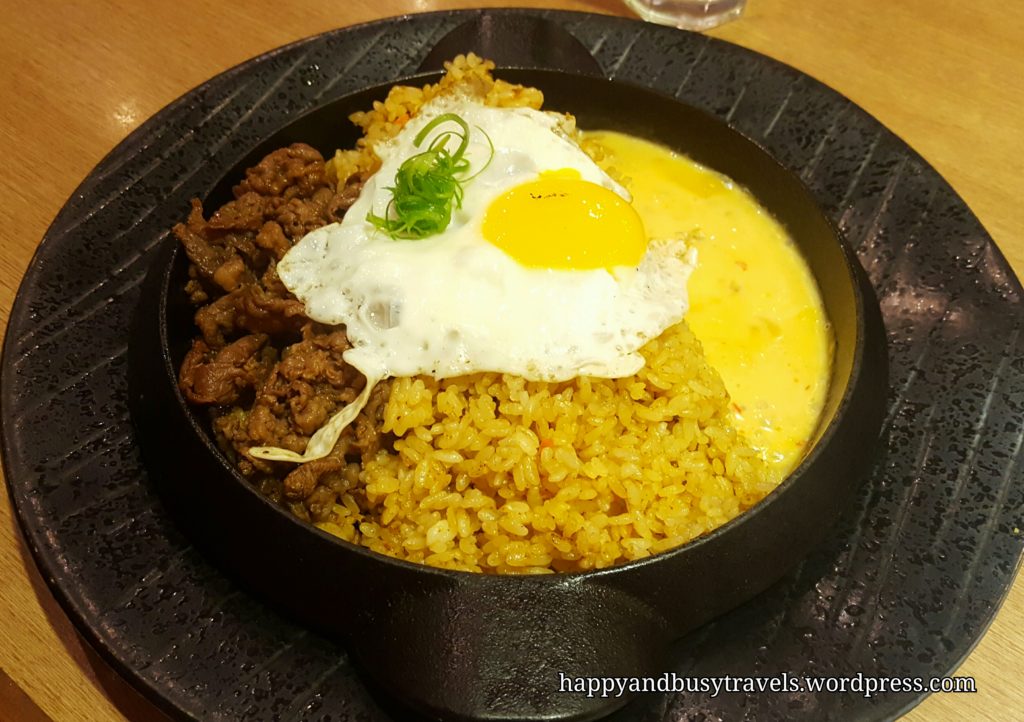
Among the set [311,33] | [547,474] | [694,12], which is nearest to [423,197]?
[547,474]

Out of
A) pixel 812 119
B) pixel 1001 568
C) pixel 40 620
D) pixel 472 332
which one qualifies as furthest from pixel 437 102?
pixel 1001 568

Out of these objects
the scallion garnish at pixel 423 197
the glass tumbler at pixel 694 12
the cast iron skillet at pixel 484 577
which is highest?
the glass tumbler at pixel 694 12

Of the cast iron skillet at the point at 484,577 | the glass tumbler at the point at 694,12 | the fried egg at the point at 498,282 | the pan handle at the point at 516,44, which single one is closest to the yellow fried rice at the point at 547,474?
the fried egg at the point at 498,282

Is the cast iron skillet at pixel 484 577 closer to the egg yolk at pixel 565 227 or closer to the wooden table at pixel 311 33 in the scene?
the egg yolk at pixel 565 227

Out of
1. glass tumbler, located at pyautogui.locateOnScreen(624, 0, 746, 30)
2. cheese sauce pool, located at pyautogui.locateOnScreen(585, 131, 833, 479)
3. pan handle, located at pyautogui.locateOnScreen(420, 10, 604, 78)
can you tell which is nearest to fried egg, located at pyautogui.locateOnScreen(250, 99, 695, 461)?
cheese sauce pool, located at pyautogui.locateOnScreen(585, 131, 833, 479)

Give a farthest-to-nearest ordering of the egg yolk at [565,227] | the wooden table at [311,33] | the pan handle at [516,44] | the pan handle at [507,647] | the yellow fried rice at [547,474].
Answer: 1. the wooden table at [311,33]
2. the pan handle at [516,44]
3. the egg yolk at [565,227]
4. the yellow fried rice at [547,474]
5. the pan handle at [507,647]

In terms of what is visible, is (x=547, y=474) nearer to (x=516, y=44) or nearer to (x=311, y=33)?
(x=516, y=44)
